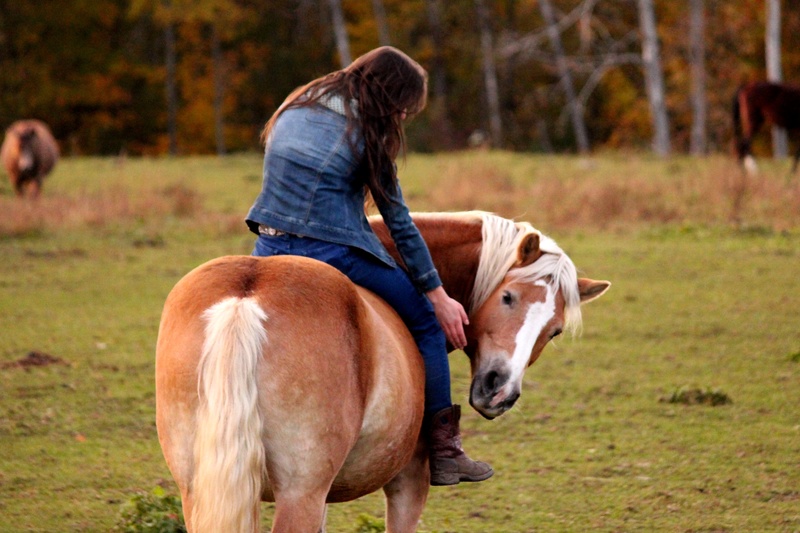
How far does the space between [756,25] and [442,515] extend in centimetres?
2879

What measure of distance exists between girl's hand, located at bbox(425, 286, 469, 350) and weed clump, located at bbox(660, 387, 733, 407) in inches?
132

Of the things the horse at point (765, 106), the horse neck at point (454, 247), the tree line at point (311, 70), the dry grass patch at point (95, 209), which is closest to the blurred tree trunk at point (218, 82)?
the tree line at point (311, 70)

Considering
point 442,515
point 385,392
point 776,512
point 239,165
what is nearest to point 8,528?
point 442,515

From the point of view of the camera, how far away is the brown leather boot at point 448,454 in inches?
138

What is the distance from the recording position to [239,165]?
20766mm

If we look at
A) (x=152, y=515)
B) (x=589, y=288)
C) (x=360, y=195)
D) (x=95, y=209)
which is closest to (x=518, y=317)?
(x=589, y=288)

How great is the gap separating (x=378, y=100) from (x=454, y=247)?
777 mm

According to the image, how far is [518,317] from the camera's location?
351 cm

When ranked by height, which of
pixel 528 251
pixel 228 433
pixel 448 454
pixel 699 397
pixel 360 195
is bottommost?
pixel 699 397

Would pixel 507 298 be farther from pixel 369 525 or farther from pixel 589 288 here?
pixel 369 525

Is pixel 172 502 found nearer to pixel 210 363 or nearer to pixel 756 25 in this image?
pixel 210 363

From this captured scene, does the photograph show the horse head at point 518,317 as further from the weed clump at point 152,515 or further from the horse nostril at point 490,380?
the weed clump at point 152,515

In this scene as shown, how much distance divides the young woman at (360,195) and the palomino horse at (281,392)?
135 millimetres

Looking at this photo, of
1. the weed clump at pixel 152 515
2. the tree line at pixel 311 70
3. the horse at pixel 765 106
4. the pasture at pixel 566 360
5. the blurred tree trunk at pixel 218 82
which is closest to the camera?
the weed clump at pixel 152 515
